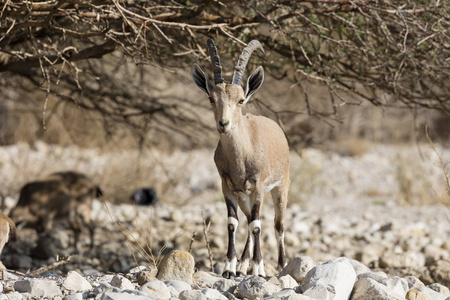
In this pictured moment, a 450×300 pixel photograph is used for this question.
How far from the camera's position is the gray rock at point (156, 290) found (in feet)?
14.7

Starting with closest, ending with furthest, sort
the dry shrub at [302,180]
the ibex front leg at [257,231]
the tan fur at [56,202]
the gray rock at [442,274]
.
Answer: the ibex front leg at [257,231], the gray rock at [442,274], the tan fur at [56,202], the dry shrub at [302,180]

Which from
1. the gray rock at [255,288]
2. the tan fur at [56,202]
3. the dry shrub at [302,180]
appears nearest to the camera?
the gray rock at [255,288]

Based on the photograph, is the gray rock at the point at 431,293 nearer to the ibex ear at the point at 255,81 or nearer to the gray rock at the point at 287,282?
the gray rock at the point at 287,282

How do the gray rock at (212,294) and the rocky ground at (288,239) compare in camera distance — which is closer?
the gray rock at (212,294)

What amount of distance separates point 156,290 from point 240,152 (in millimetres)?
1396

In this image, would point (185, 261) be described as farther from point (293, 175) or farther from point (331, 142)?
point (331, 142)

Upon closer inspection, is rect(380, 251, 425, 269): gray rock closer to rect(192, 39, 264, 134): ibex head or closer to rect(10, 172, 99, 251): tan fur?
rect(192, 39, 264, 134): ibex head

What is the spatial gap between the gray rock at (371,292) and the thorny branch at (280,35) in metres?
2.14

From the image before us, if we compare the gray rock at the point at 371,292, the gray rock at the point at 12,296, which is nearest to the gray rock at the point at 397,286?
the gray rock at the point at 371,292

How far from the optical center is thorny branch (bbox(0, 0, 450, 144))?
6.08 m

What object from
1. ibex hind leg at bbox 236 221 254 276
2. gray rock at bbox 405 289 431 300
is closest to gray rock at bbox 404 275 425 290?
gray rock at bbox 405 289 431 300

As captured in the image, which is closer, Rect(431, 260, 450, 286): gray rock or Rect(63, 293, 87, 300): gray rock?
Rect(63, 293, 87, 300): gray rock

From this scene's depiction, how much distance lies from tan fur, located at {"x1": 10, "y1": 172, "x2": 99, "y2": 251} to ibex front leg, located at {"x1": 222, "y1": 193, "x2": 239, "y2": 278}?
16.3 feet

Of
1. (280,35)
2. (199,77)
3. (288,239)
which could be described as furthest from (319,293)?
(288,239)
